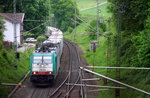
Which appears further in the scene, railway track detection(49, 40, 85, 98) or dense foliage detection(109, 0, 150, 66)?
railway track detection(49, 40, 85, 98)

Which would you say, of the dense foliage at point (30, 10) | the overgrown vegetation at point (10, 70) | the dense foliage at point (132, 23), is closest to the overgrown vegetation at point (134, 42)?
the dense foliage at point (132, 23)

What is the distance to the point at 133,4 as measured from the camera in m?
23.0

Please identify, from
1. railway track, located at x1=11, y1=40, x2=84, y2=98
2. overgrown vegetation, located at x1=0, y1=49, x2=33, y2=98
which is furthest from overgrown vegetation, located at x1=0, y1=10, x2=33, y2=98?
railway track, located at x1=11, y1=40, x2=84, y2=98

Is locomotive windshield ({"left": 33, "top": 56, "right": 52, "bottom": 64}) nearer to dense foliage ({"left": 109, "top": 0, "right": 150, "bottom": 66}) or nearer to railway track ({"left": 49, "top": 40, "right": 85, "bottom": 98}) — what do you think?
railway track ({"left": 49, "top": 40, "right": 85, "bottom": 98})

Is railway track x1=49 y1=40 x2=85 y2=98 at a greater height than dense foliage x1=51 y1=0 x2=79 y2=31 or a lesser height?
lesser

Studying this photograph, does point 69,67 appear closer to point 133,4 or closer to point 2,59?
point 2,59

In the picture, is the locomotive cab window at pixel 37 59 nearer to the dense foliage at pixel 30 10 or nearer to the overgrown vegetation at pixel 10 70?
the overgrown vegetation at pixel 10 70

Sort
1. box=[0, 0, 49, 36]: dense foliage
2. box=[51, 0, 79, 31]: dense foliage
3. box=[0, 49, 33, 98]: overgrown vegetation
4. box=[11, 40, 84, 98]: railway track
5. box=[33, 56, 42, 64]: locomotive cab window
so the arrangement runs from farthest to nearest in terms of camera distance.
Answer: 1. box=[51, 0, 79, 31]: dense foliage
2. box=[0, 0, 49, 36]: dense foliage
3. box=[33, 56, 42, 64]: locomotive cab window
4. box=[0, 49, 33, 98]: overgrown vegetation
5. box=[11, 40, 84, 98]: railway track

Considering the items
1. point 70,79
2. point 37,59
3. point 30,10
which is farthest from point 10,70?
point 30,10

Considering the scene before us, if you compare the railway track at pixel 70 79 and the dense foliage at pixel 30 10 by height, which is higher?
the dense foliage at pixel 30 10

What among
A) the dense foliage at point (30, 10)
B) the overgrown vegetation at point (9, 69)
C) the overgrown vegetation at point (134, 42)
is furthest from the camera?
the dense foliage at point (30, 10)

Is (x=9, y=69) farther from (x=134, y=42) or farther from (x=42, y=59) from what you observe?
(x=134, y=42)

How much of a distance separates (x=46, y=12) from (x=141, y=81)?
3797cm

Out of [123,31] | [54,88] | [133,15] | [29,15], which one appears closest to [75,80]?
[54,88]
